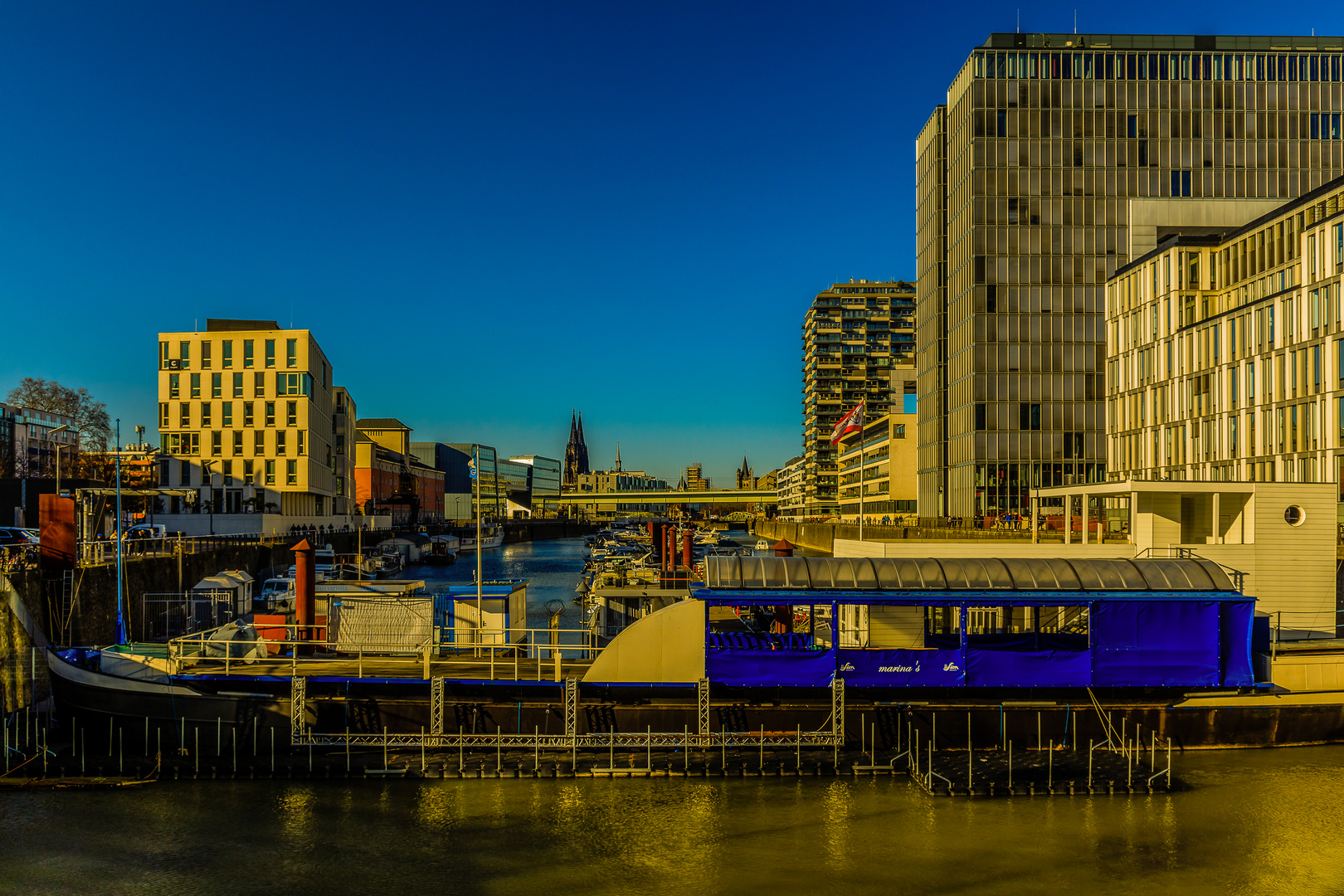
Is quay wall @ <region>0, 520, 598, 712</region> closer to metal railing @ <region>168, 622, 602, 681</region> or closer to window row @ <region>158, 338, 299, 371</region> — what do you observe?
metal railing @ <region>168, 622, 602, 681</region>

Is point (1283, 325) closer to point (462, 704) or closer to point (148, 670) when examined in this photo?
point (462, 704)

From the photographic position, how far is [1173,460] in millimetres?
86000

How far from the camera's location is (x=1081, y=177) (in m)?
104

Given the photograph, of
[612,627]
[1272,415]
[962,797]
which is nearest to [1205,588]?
[962,797]

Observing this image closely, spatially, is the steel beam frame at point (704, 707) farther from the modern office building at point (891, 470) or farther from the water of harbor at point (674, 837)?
the modern office building at point (891, 470)

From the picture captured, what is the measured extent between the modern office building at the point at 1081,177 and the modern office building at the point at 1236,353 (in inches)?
234

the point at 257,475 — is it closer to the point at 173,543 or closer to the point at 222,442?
the point at 222,442

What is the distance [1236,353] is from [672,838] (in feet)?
242

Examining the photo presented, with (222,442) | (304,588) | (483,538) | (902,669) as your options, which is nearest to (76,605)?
(304,588)

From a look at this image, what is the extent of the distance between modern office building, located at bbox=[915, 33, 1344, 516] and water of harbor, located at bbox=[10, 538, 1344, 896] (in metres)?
82.8

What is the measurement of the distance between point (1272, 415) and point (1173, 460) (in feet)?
48.8

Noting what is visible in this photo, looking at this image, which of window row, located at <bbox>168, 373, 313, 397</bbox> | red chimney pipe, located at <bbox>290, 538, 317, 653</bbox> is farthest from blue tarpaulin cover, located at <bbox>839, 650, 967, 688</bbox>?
window row, located at <bbox>168, 373, 313, 397</bbox>

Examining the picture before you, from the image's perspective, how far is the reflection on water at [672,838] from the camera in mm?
18750

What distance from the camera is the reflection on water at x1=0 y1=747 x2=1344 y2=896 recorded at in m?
18.8
